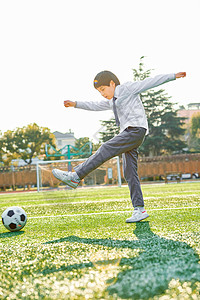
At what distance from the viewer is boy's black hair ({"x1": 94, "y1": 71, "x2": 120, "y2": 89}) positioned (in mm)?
3916

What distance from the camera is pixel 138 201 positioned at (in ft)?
12.8

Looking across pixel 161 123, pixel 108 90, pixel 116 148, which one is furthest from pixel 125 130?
pixel 161 123

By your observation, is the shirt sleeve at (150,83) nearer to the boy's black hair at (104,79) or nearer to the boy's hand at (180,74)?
the boy's hand at (180,74)

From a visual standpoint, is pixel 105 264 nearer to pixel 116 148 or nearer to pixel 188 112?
pixel 116 148

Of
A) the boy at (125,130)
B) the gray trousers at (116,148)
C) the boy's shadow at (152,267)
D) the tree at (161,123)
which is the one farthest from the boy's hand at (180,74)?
the tree at (161,123)

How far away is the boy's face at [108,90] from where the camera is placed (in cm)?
391

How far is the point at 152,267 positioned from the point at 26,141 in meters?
46.9

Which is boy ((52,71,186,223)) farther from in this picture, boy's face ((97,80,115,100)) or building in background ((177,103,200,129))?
building in background ((177,103,200,129))

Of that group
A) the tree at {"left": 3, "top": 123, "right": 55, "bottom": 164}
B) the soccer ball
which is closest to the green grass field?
the soccer ball

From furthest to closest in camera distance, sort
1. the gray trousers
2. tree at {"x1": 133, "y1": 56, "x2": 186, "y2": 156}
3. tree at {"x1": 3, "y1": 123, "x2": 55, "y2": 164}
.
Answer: tree at {"x1": 3, "y1": 123, "x2": 55, "y2": 164} < tree at {"x1": 133, "y1": 56, "x2": 186, "y2": 156} < the gray trousers

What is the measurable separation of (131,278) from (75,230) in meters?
1.84

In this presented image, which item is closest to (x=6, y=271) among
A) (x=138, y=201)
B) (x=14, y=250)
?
(x=14, y=250)

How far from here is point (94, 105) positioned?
434 centimetres

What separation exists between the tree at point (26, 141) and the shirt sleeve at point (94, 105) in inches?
1705
